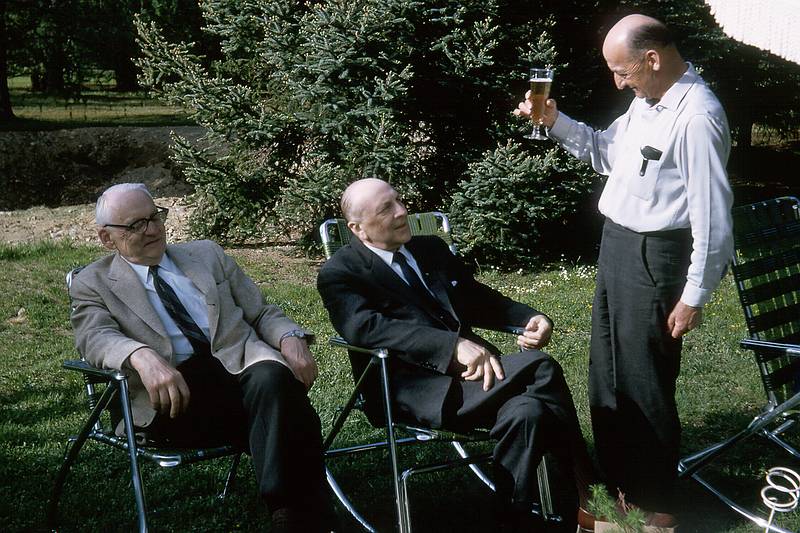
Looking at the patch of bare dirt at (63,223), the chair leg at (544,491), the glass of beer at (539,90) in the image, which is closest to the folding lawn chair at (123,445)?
the chair leg at (544,491)

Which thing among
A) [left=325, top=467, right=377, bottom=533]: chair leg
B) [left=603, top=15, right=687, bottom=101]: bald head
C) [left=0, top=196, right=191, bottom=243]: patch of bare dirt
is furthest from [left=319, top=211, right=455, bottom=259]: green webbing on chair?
[left=0, top=196, right=191, bottom=243]: patch of bare dirt

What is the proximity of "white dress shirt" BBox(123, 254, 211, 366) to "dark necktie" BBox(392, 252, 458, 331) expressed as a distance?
86 cm

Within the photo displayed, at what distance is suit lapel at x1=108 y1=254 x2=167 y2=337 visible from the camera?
11.6 ft

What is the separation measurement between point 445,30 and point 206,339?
5.59m

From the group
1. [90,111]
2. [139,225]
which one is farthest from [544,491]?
[90,111]

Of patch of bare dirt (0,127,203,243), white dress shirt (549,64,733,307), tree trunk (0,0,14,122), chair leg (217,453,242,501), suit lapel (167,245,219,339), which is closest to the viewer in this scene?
white dress shirt (549,64,733,307)

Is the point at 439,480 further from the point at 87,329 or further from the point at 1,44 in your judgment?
the point at 1,44

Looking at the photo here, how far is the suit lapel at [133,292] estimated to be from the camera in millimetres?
3549

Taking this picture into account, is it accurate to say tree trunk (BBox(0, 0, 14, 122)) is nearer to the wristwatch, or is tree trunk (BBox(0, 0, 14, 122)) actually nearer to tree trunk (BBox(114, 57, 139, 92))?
tree trunk (BBox(114, 57, 139, 92))

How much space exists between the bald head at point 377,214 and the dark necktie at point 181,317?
0.80m

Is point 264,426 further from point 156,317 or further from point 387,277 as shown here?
point 387,277

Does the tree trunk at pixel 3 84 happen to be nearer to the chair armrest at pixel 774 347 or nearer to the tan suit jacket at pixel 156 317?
the tan suit jacket at pixel 156 317

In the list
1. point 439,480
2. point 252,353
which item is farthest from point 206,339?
point 439,480

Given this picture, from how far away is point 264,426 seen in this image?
10.7 feet
